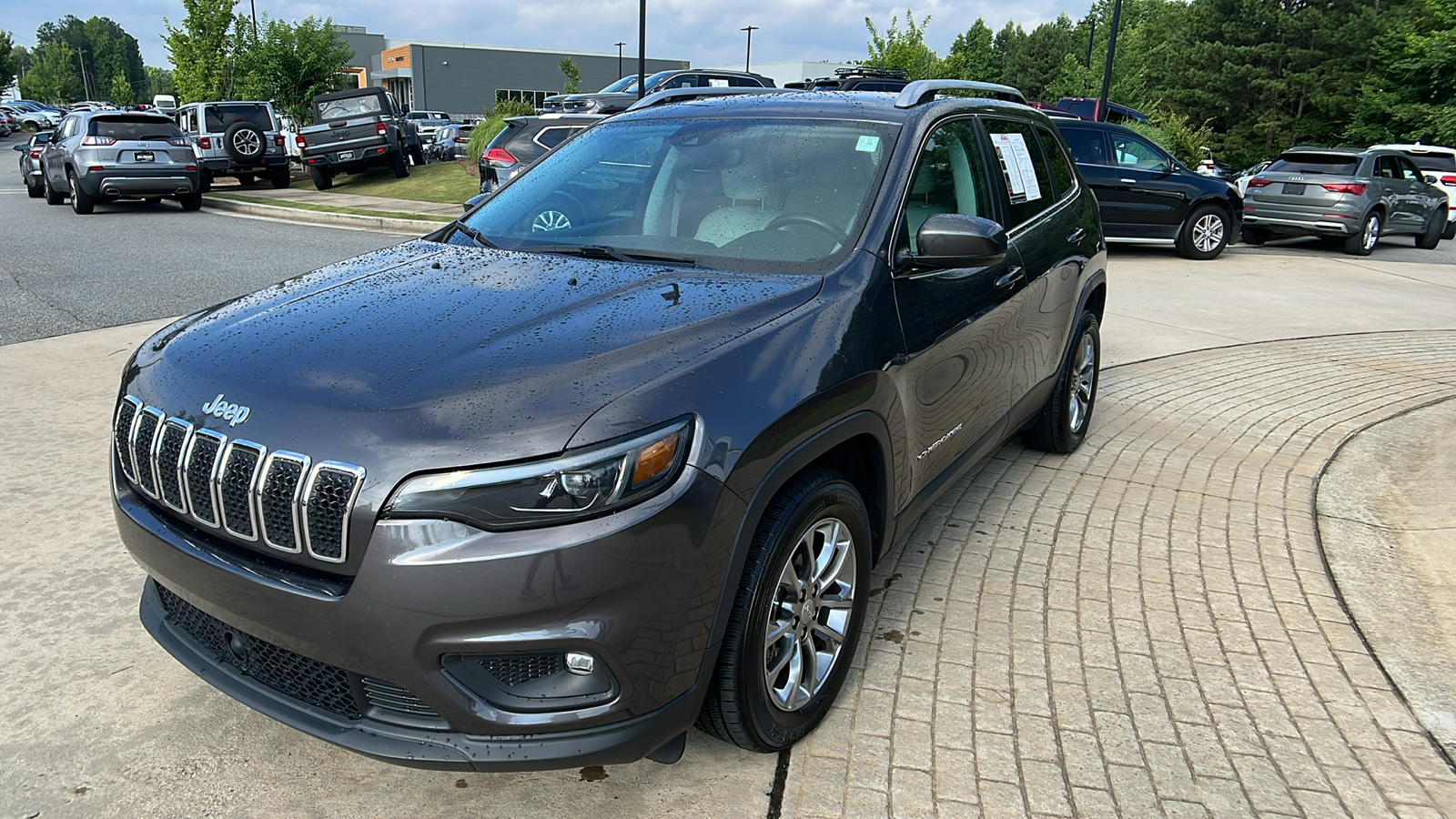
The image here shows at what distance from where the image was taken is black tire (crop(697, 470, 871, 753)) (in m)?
2.44

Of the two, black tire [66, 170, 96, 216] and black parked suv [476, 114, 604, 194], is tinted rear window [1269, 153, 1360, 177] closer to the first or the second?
black parked suv [476, 114, 604, 194]

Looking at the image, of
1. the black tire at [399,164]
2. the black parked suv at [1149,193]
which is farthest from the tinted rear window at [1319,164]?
the black tire at [399,164]

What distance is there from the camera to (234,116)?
21.2 meters

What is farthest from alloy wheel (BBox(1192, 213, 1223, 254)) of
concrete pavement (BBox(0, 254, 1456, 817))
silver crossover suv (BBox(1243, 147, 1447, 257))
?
concrete pavement (BBox(0, 254, 1456, 817))

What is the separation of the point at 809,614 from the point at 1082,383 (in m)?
3.33

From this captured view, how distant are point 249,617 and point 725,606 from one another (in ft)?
3.54

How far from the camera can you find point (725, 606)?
234 cm

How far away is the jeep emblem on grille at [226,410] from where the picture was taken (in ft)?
7.37

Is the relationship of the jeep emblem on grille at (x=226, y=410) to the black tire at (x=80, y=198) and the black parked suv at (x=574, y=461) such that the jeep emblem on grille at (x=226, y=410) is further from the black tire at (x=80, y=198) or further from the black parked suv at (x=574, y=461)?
the black tire at (x=80, y=198)

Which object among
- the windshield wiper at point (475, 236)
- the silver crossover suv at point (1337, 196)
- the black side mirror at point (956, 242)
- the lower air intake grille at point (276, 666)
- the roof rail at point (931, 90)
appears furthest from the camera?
the silver crossover suv at point (1337, 196)

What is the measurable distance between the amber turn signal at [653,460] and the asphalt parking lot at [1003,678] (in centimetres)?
98

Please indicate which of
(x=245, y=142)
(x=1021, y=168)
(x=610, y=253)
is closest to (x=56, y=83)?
(x=245, y=142)

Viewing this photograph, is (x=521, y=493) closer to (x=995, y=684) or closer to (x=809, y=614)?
(x=809, y=614)

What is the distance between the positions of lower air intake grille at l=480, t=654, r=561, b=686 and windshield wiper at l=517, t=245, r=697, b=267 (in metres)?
1.41
